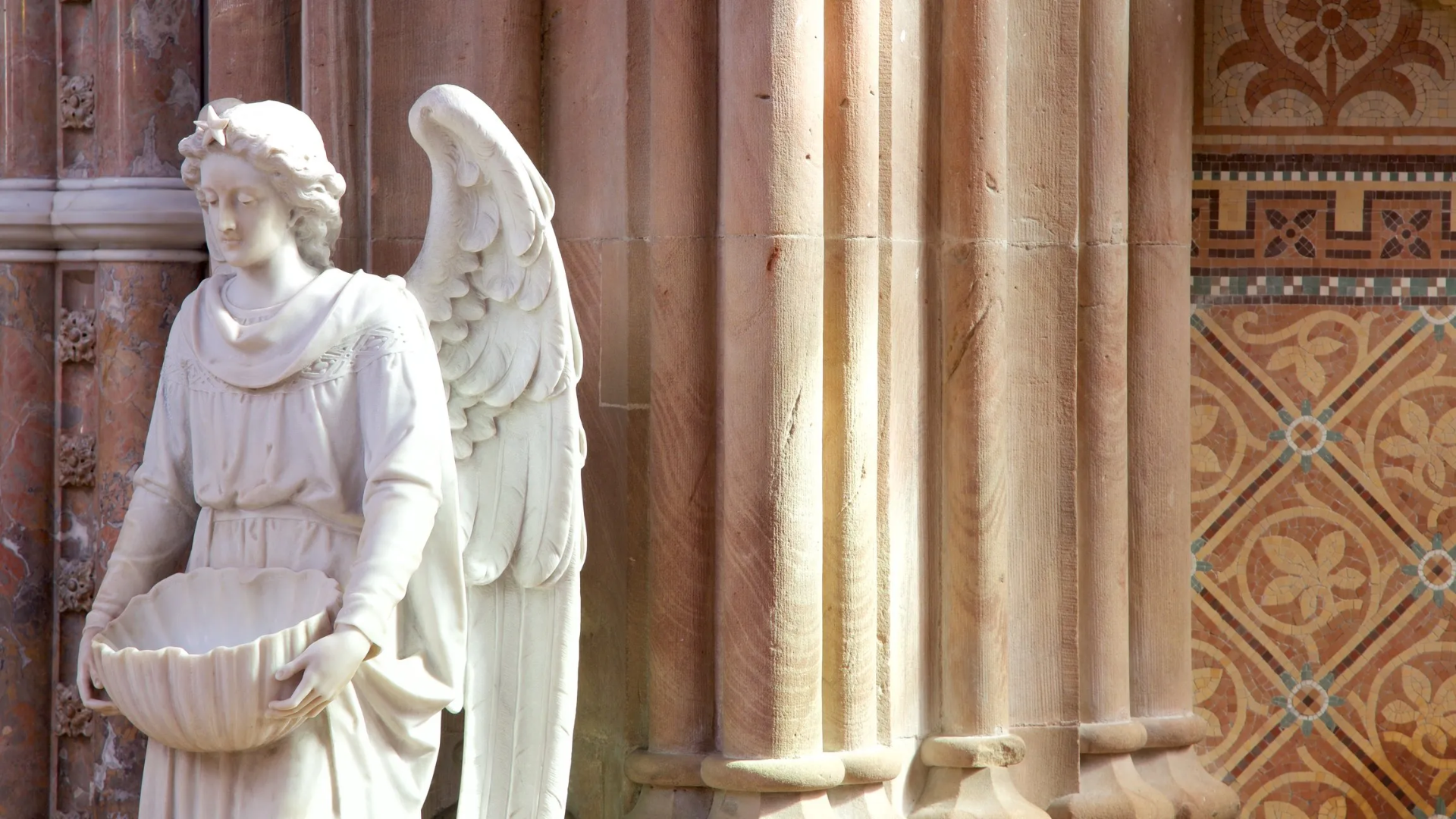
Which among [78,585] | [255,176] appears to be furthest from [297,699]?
[78,585]

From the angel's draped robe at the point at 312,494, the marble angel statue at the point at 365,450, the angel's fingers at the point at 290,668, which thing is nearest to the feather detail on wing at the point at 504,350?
the marble angel statue at the point at 365,450

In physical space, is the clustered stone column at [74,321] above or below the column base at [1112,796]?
above

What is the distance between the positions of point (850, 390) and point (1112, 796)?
1.09 meters

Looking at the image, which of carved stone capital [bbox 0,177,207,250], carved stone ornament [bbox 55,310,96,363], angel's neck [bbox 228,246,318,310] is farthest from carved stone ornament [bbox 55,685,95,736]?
angel's neck [bbox 228,246,318,310]

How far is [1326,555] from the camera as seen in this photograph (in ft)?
15.7

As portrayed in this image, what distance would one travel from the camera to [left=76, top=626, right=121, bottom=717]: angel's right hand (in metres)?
3.24

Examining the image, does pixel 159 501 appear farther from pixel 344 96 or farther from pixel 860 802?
pixel 860 802

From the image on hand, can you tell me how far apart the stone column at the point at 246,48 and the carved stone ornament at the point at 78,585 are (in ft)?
3.12

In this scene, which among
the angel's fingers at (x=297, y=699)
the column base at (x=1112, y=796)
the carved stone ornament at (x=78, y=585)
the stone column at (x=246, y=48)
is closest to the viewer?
the angel's fingers at (x=297, y=699)

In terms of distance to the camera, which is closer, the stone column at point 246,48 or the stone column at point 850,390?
the stone column at point 850,390

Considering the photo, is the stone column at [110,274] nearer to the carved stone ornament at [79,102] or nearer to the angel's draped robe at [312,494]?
the carved stone ornament at [79,102]

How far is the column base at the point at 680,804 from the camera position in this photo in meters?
3.88

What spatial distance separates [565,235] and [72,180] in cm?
99

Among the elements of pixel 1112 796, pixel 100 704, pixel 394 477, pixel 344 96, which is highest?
pixel 344 96
